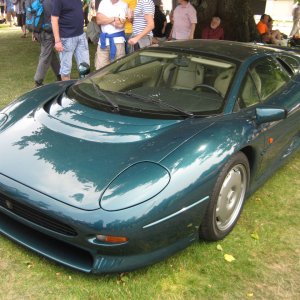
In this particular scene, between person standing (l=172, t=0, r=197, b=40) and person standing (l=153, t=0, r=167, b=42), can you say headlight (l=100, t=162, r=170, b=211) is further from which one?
person standing (l=153, t=0, r=167, b=42)

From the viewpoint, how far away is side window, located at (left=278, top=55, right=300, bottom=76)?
4.05m

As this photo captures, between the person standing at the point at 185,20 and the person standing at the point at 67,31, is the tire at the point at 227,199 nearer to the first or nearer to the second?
the person standing at the point at 67,31

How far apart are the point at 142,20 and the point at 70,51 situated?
1.13 metres

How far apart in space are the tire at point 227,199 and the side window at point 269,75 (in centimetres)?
82

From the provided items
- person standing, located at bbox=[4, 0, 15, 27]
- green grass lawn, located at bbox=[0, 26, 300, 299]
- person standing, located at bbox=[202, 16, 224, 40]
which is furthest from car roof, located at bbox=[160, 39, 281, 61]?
person standing, located at bbox=[4, 0, 15, 27]

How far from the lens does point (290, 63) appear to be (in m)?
4.18

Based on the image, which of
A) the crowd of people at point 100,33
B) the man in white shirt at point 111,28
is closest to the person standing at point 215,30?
the crowd of people at point 100,33

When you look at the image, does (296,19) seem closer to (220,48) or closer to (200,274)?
(220,48)

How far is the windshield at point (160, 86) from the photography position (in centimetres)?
312

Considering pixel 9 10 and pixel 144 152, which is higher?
pixel 144 152

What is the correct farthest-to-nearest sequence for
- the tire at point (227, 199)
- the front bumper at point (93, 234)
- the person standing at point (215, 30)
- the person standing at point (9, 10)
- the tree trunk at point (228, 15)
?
the person standing at point (9, 10) < the tree trunk at point (228, 15) < the person standing at point (215, 30) < the tire at point (227, 199) < the front bumper at point (93, 234)

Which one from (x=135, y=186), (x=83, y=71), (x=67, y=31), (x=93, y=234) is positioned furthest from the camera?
(x=67, y=31)

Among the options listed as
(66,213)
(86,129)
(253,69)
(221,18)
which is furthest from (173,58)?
(221,18)

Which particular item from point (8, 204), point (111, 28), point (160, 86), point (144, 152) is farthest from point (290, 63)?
point (8, 204)
